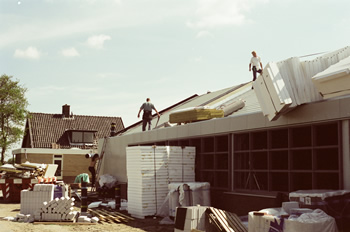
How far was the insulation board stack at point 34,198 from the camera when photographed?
52.1 ft

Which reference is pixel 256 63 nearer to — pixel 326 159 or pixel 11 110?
pixel 326 159

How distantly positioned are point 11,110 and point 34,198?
32.1 metres

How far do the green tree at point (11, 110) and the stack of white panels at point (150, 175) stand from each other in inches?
1254

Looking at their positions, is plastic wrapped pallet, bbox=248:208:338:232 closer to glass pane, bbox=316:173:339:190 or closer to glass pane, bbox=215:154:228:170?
glass pane, bbox=316:173:339:190

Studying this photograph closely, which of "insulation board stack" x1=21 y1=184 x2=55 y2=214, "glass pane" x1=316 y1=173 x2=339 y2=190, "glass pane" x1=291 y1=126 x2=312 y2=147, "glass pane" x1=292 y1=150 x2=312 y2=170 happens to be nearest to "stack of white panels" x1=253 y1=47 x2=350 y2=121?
"glass pane" x1=291 y1=126 x2=312 y2=147

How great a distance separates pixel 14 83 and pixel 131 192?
3416 centimetres

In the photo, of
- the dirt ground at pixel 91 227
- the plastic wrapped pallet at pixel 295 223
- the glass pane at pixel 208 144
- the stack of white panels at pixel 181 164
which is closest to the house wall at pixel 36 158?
the dirt ground at pixel 91 227

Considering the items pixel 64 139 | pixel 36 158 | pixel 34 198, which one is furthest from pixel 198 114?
pixel 64 139

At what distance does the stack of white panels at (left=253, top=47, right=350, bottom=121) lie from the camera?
1130 cm

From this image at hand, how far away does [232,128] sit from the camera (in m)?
14.7

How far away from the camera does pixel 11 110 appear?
151 feet

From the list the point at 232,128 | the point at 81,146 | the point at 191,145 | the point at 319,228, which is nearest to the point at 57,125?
the point at 81,146

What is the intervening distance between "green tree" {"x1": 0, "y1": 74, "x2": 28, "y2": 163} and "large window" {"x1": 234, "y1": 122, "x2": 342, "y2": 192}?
34.9 metres

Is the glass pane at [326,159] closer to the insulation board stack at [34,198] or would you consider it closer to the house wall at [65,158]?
the insulation board stack at [34,198]
